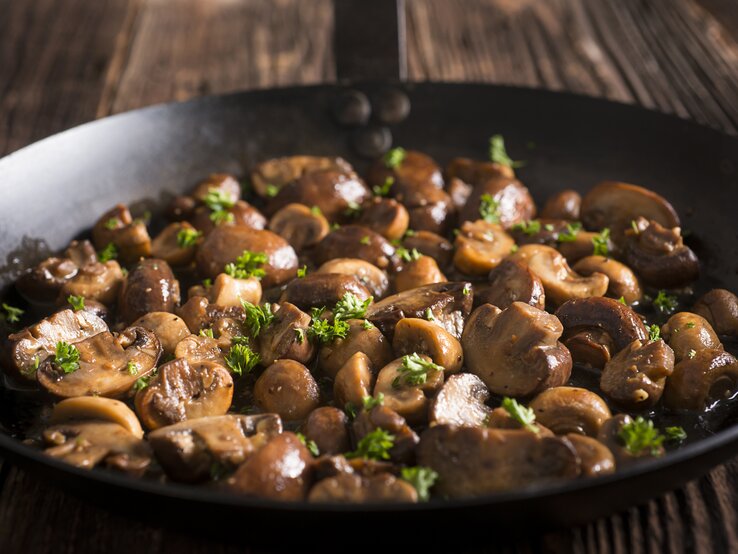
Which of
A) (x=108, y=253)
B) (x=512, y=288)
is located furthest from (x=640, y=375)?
(x=108, y=253)

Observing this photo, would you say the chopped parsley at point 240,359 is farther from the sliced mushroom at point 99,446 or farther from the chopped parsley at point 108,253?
the chopped parsley at point 108,253

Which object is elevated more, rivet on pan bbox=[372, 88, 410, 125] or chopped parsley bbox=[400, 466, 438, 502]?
chopped parsley bbox=[400, 466, 438, 502]

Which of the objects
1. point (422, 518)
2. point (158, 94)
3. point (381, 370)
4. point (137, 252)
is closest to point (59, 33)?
point (158, 94)

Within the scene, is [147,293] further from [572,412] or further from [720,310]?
[720,310]

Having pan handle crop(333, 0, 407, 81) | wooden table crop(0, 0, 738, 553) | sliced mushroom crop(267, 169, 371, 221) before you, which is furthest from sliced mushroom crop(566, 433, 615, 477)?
wooden table crop(0, 0, 738, 553)

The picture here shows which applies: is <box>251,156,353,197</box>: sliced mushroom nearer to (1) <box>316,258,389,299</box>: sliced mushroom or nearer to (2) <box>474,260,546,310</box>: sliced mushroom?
(1) <box>316,258,389,299</box>: sliced mushroom

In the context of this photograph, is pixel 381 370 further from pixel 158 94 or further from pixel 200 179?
pixel 158 94
